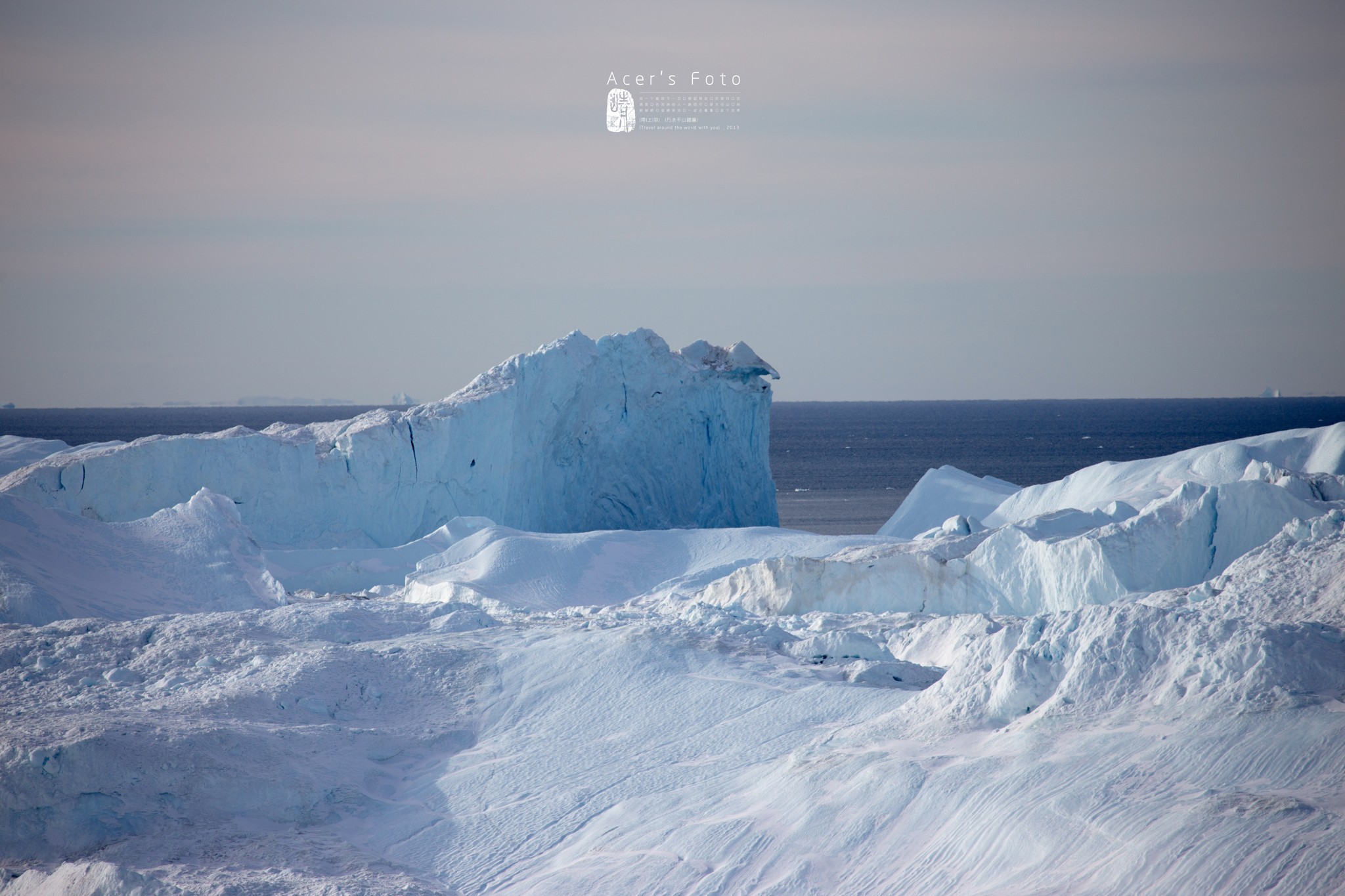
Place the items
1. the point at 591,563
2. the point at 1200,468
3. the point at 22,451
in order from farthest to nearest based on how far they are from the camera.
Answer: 1. the point at 22,451
2. the point at 591,563
3. the point at 1200,468

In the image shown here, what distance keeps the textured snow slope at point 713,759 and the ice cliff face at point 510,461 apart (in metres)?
8.84

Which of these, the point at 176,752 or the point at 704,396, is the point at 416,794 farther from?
the point at 704,396

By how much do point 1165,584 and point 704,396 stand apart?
11.4 m

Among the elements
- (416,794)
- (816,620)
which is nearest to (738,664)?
(416,794)

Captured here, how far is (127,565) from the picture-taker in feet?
39.1

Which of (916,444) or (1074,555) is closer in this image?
(1074,555)

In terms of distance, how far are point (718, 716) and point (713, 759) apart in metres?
0.54

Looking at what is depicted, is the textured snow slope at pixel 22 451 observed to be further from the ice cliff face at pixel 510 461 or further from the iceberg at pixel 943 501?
the iceberg at pixel 943 501

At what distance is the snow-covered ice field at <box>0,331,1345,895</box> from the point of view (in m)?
4.88

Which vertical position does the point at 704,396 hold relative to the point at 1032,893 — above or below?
above

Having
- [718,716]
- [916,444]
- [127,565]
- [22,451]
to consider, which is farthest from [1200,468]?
[916,444]

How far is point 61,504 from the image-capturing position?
15680 mm

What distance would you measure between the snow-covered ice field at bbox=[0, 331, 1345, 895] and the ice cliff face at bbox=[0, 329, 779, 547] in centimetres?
332

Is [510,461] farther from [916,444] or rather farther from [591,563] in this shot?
[916,444]
